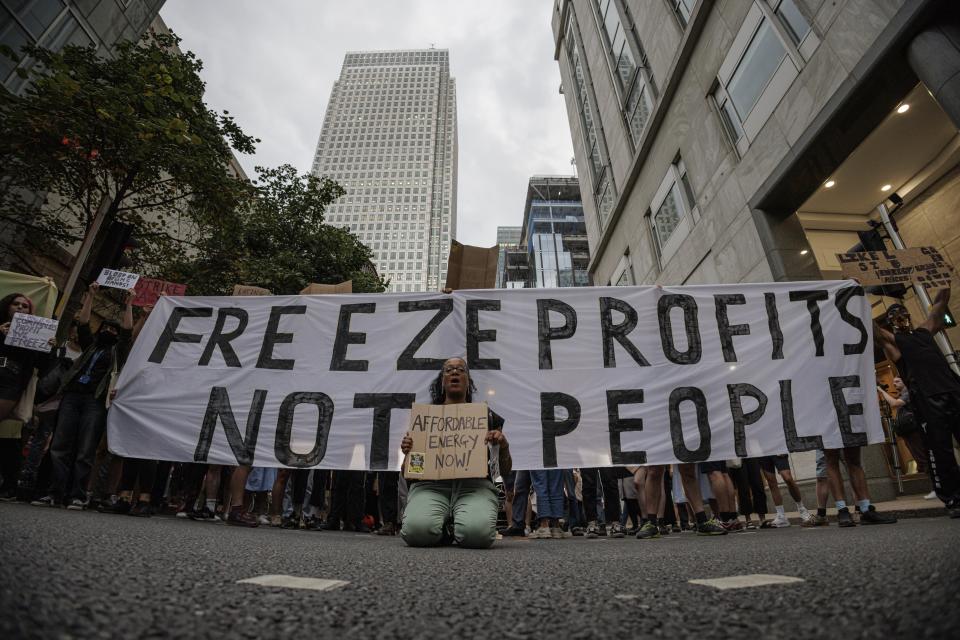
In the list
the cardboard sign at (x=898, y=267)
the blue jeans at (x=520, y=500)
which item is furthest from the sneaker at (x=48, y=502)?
the cardboard sign at (x=898, y=267)

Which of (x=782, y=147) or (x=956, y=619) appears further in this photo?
(x=782, y=147)

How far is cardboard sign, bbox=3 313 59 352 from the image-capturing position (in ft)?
13.5

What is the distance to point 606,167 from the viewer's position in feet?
56.3

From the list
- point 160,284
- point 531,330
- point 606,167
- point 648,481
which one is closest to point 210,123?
point 160,284

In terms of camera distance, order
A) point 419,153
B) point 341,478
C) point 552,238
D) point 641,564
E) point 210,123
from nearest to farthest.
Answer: point 641,564, point 341,478, point 210,123, point 552,238, point 419,153

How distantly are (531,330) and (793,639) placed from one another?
3846 millimetres

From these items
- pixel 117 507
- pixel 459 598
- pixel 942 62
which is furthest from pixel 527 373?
pixel 942 62

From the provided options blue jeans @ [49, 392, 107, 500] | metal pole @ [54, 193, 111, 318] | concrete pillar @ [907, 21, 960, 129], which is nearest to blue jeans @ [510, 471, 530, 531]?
blue jeans @ [49, 392, 107, 500]

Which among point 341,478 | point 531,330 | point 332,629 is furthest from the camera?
point 341,478

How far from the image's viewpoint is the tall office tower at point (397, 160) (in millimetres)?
91250

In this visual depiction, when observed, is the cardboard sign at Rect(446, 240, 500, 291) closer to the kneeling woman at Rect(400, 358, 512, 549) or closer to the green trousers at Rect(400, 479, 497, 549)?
the kneeling woman at Rect(400, 358, 512, 549)

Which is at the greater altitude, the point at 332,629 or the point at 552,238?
the point at 552,238

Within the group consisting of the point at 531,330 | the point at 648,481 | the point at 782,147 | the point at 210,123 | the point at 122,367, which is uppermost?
the point at 210,123

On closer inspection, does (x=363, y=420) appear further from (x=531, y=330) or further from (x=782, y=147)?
(x=782, y=147)
